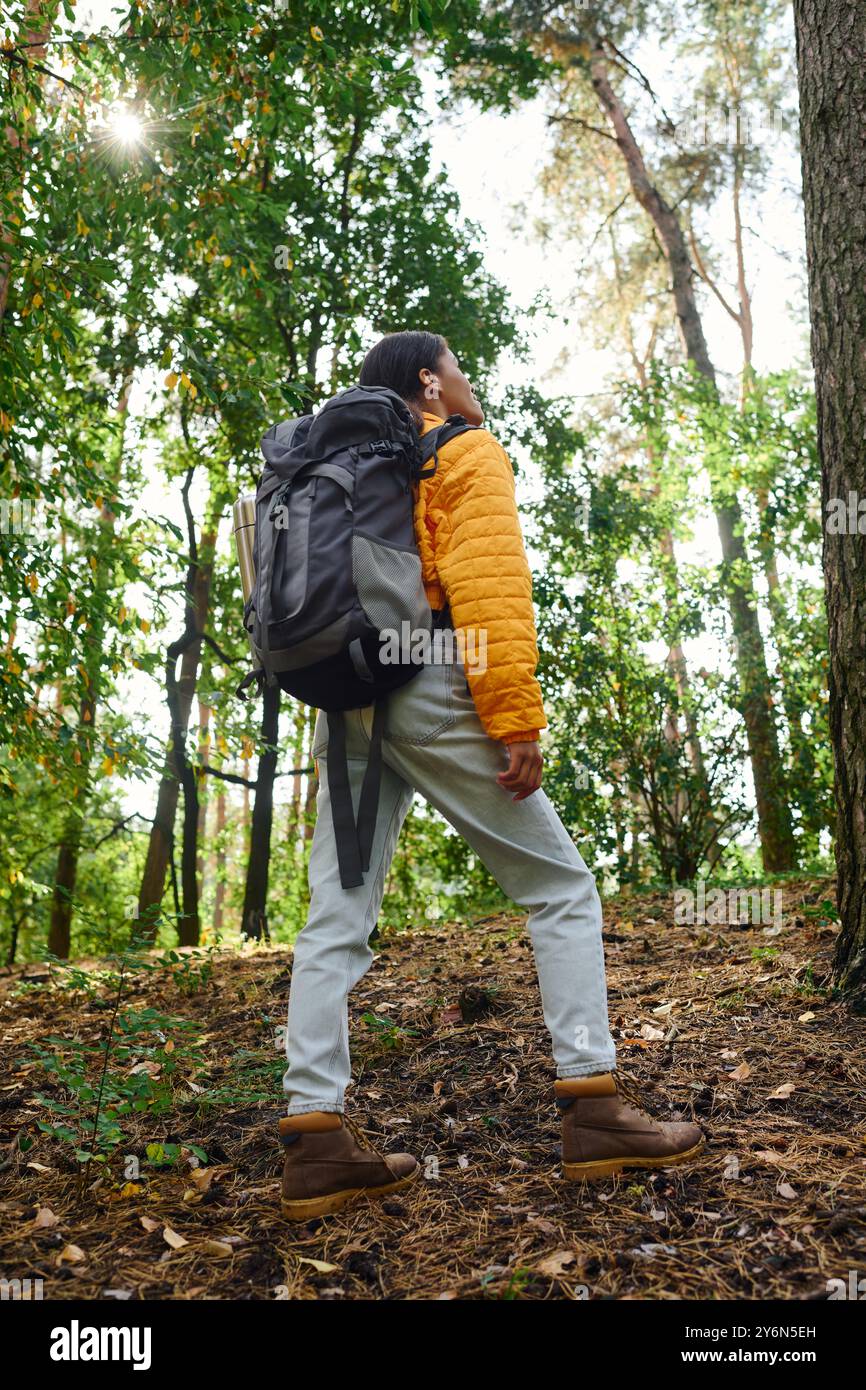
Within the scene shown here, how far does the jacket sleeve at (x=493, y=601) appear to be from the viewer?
7.64ft

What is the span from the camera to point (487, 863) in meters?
2.54

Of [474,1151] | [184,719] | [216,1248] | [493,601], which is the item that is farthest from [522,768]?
[184,719]

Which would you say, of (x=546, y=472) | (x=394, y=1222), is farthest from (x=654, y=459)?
(x=394, y=1222)

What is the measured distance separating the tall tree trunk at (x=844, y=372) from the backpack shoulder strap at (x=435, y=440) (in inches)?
62.1

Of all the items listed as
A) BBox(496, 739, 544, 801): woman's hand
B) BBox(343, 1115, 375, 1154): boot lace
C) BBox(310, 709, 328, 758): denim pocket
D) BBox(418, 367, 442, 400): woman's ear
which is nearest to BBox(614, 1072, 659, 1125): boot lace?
BBox(343, 1115, 375, 1154): boot lace

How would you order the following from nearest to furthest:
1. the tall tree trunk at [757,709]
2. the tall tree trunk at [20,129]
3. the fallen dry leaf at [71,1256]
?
the fallen dry leaf at [71,1256] → the tall tree trunk at [20,129] → the tall tree trunk at [757,709]

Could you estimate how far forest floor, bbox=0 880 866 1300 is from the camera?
6.82 feet

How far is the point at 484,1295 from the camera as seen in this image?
1.97 m

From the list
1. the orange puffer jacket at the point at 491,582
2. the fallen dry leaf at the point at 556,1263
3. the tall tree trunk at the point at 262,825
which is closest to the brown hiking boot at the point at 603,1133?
the fallen dry leaf at the point at 556,1263

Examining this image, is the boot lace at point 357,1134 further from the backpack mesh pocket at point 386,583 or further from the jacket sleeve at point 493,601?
the backpack mesh pocket at point 386,583

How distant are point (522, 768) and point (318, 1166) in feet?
3.48
